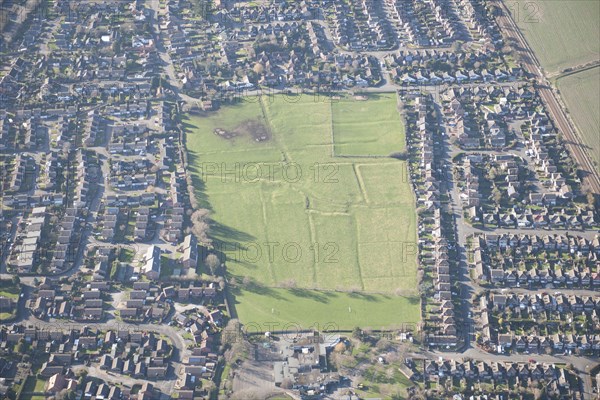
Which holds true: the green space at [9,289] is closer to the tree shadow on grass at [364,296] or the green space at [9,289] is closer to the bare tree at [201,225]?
the bare tree at [201,225]

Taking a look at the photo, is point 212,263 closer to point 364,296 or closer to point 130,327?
point 130,327

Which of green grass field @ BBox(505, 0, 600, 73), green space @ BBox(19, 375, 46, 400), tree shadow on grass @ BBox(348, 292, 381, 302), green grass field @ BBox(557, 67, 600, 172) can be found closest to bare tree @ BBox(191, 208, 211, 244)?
tree shadow on grass @ BBox(348, 292, 381, 302)

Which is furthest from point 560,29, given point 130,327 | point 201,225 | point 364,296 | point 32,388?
point 32,388

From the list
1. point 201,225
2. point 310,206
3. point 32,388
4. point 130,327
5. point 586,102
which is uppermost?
point 586,102

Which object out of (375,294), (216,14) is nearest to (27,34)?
(216,14)

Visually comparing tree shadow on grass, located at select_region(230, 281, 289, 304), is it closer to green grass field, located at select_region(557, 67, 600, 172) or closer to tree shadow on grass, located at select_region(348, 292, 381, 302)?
tree shadow on grass, located at select_region(348, 292, 381, 302)

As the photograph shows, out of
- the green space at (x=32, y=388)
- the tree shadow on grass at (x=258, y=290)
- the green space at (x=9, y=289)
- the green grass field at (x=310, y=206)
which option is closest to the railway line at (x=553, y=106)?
the green grass field at (x=310, y=206)
